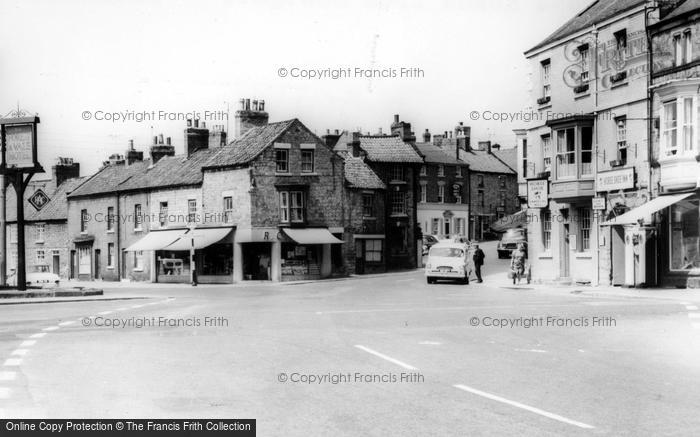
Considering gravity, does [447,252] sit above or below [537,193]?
below

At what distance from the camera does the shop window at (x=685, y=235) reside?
31.6 meters

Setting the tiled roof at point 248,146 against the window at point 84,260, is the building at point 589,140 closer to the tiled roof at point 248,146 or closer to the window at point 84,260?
the tiled roof at point 248,146

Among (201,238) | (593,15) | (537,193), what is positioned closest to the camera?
(593,15)

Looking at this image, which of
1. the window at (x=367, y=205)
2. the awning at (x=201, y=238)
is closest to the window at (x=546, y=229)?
the awning at (x=201, y=238)

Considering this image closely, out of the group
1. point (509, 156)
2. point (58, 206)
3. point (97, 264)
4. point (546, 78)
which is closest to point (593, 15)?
point (546, 78)

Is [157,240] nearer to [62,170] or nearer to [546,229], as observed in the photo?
[62,170]

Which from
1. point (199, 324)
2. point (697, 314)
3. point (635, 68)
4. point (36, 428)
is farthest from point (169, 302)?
point (36, 428)

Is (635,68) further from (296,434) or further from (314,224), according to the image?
(296,434)

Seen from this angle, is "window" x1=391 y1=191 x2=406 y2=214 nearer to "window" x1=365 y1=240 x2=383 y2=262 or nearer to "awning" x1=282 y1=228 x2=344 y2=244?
"window" x1=365 y1=240 x2=383 y2=262

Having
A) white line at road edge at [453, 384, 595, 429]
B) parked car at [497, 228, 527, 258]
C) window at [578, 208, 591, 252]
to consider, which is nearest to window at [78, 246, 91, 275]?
parked car at [497, 228, 527, 258]

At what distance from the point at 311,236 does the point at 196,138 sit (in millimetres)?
12107

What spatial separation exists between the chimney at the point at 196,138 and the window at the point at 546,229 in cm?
2711

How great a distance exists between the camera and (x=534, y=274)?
4181 cm

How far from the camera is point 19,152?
103ft
